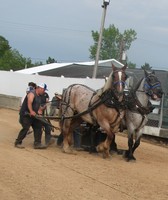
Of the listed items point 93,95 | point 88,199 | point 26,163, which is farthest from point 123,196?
point 93,95

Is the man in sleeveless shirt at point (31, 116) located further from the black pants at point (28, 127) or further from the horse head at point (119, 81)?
the horse head at point (119, 81)

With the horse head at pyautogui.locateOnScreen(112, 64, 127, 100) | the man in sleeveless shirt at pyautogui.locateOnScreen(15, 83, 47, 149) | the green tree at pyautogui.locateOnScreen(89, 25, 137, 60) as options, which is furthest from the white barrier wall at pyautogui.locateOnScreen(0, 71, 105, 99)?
the green tree at pyautogui.locateOnScreen(89, 25, 137, 60)

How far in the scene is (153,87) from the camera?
34.6 ft

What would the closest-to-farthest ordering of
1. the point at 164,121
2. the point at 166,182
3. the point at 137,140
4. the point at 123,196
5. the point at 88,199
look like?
1. the point at 88,199
2. the point at 123,196
3. the point at 166,182
4. the point at 137,140
5. the point at 164,121

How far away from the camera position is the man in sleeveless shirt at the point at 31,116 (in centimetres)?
1136

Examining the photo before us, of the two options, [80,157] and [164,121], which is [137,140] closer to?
[80,157]

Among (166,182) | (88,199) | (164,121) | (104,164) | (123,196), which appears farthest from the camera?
(164,121)

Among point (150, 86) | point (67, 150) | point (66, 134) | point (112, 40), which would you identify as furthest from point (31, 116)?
point (112, 40)

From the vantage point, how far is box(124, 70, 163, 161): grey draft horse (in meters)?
10.6

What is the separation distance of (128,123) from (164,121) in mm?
5227

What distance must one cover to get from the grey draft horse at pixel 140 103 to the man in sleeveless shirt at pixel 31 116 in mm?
2320

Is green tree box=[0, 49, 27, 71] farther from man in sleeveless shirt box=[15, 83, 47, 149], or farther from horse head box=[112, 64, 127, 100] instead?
horse head box=[112, 64, 127, 100]

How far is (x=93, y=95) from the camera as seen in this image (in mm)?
11250

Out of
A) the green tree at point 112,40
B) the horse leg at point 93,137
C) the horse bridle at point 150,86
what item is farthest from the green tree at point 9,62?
the horse bridle at point 150,86
